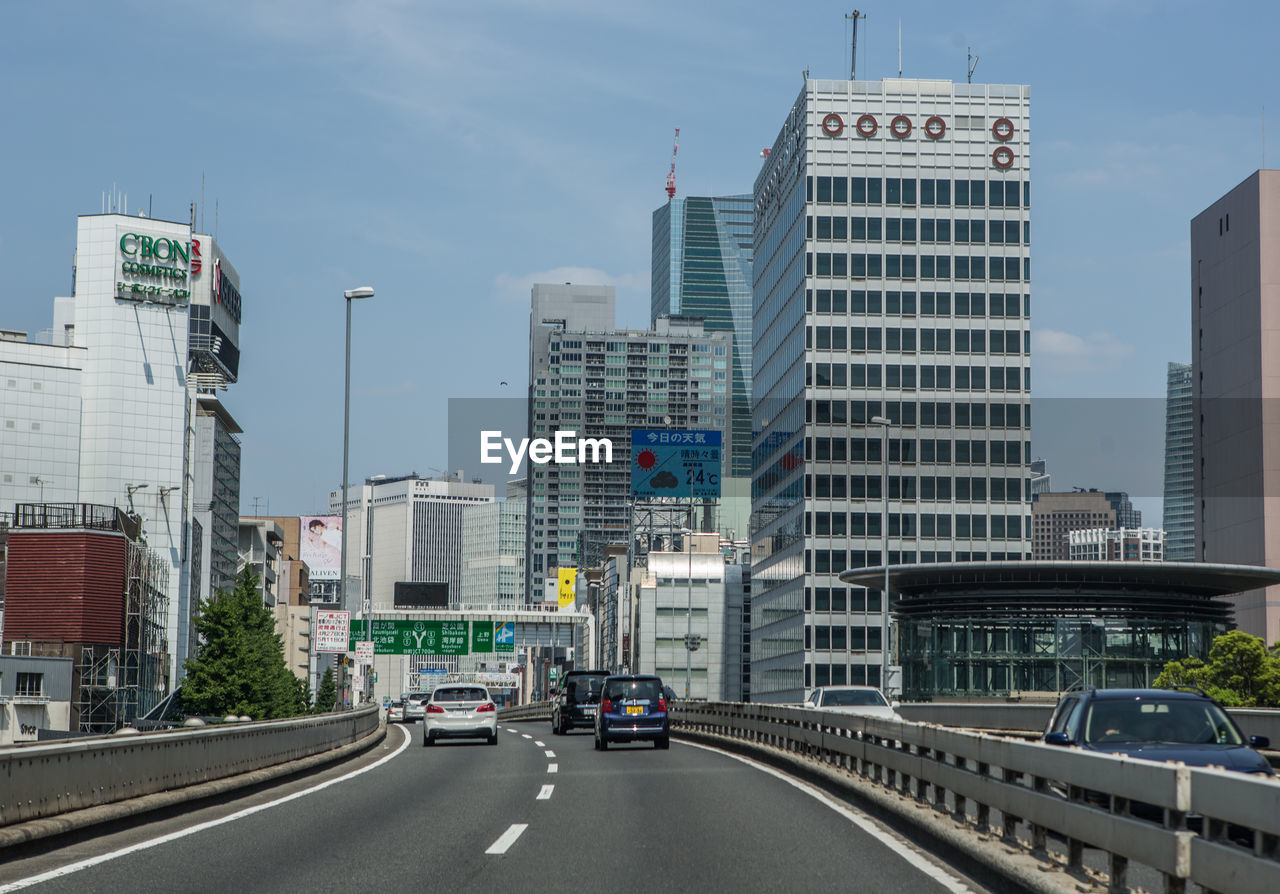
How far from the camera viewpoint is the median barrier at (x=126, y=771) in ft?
37.8

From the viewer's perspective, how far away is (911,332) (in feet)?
362

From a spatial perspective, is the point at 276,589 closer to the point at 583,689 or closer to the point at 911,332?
the point at 911,332

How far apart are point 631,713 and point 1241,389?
12426 centimetres

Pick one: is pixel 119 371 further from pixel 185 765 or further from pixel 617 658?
pixel 185 765

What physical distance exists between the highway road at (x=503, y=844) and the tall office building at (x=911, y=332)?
9030 cm

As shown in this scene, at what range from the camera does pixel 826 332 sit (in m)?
110

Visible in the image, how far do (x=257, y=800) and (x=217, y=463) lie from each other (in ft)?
468

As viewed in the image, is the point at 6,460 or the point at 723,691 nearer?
the point at 6,460

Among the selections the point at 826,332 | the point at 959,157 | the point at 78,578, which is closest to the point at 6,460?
the point at 78,578

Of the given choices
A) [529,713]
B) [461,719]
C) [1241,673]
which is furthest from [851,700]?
[529,713]

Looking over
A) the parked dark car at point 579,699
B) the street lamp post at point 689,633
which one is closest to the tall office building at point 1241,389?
the street lamp post at point 689,633

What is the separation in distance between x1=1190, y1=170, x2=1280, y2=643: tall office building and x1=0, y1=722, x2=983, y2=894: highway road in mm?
125518

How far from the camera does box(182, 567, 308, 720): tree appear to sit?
3078 inches

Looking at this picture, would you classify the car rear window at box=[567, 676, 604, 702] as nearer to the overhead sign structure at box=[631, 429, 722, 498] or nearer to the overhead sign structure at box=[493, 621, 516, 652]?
the overhead sign structure at box=[493, 621, 516, 652]
